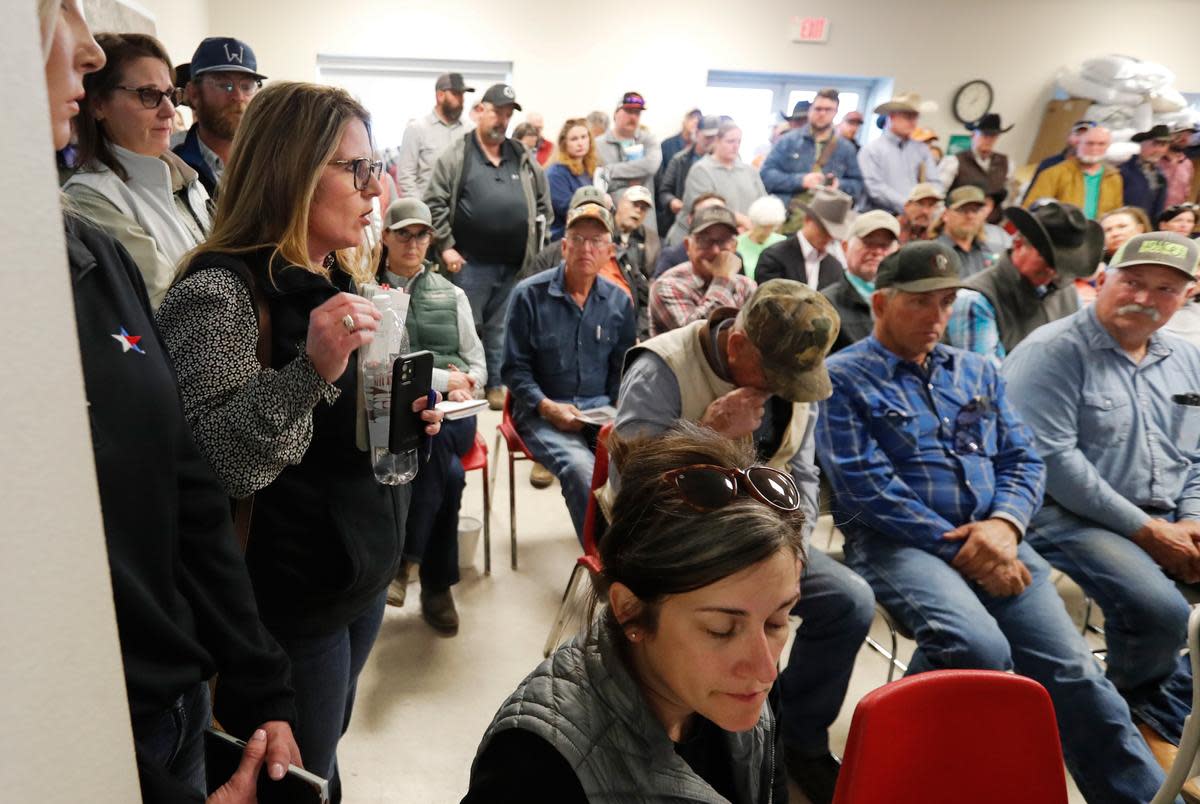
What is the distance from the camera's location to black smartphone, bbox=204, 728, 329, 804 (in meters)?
0.90

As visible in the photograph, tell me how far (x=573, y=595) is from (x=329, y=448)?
126 centimetres

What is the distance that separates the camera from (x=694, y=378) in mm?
2010

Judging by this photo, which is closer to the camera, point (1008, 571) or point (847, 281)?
point (1008, 571)

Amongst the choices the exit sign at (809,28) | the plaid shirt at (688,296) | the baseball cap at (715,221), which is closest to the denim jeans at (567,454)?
the plaid shirt at (688,296)

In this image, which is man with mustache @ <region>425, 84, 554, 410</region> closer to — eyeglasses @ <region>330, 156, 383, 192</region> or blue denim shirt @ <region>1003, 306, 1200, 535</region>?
blue denim shirt @ <region>1003, 306, 1200, 535</region>

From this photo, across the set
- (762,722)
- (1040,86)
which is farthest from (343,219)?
(1040,86)

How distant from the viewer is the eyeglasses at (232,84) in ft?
7.41

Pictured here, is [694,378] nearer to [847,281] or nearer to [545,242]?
[847,281]

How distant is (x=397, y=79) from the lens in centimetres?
774

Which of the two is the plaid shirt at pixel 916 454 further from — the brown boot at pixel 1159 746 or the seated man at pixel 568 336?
the seated man at pixel 568 336

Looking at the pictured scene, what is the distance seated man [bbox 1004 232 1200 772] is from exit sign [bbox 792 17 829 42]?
266 inches

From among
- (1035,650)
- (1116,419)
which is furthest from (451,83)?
(1035,650)

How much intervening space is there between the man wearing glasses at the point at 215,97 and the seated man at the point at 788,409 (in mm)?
1450

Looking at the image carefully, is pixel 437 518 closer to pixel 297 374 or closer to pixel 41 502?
pixel 297 374
